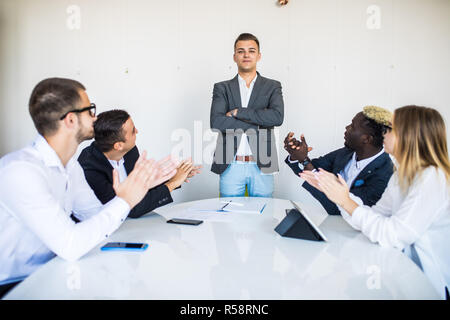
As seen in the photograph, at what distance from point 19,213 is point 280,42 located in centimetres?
343

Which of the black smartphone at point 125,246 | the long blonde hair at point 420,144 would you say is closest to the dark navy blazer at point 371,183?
the long blonde hair at point 420,144

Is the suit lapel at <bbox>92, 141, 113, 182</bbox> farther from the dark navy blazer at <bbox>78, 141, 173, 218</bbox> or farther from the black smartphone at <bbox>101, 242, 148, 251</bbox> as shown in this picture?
the black smartphone at <bbox>101, 242, 148, 251</bbox>

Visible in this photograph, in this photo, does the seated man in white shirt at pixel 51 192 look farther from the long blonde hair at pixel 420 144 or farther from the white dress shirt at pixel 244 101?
the white dress shirt at pixel 244 101

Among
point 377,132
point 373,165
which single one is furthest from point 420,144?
point 377,132

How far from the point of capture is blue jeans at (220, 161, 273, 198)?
278 centimetres

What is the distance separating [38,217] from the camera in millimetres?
1187

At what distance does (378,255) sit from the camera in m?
1.28

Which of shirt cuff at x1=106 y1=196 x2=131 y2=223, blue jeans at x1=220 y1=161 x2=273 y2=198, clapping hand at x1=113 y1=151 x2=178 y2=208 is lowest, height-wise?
blue jeans at x1=220 y1=161 x2=273 y2=198

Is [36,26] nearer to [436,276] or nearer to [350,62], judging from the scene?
[350,62]

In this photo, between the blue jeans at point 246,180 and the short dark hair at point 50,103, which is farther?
the blue jeans at point 246,180

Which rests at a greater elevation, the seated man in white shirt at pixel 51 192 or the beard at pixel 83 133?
the beard at pixel 83 133

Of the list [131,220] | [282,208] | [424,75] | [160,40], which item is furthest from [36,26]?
[424,75]

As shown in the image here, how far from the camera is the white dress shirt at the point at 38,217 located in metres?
1.19

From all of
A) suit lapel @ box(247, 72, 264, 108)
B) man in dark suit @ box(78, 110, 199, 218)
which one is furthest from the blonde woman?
suit lapel @ box(247, 72, 264, 108)
